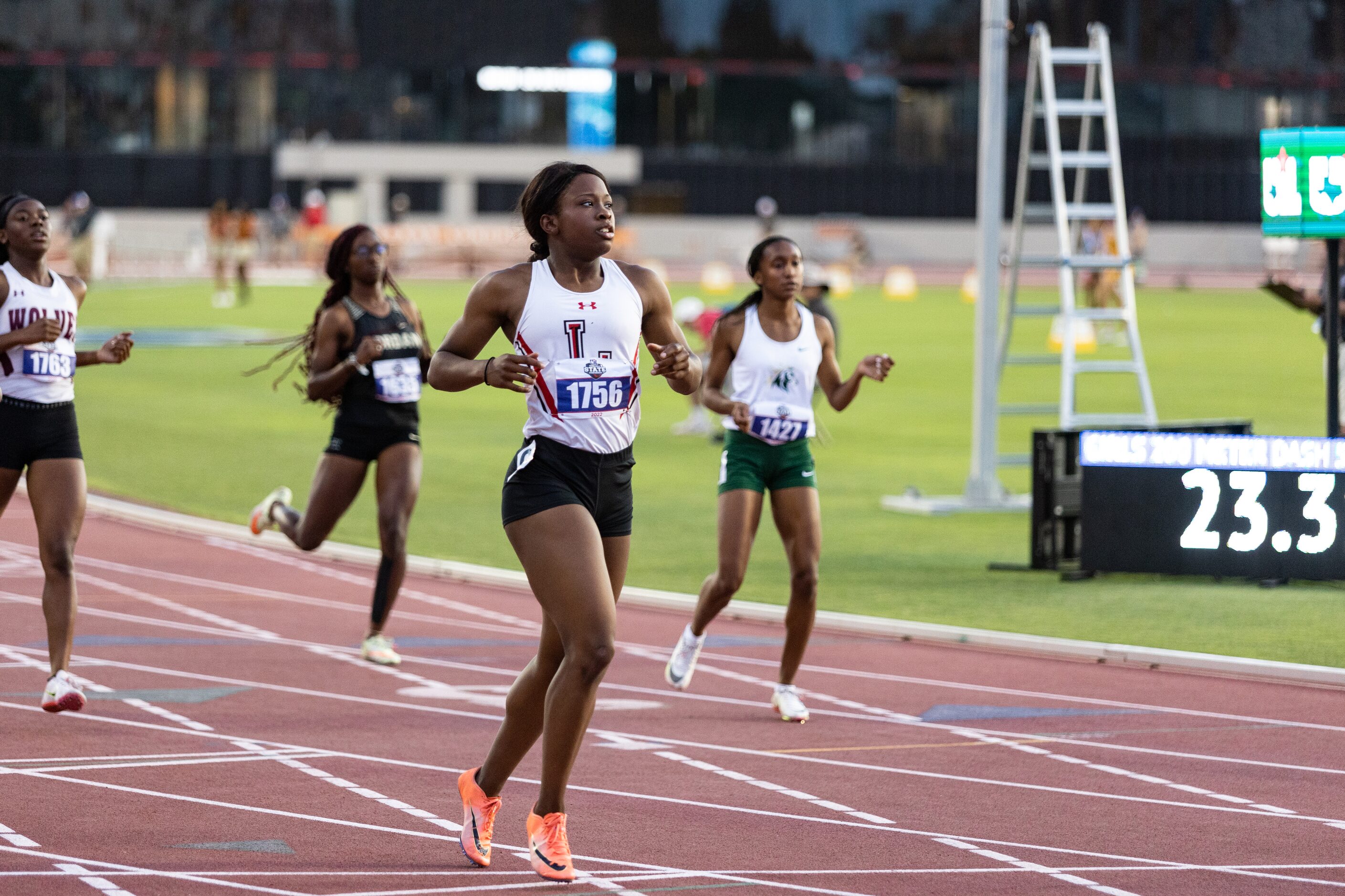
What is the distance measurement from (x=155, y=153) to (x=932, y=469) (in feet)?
202

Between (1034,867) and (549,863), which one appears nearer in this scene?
(549,863)

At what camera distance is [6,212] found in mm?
9211

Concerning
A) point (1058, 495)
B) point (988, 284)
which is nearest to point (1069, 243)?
point (988, 284)

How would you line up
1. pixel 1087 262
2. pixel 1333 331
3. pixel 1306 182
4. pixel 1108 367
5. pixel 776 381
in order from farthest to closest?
pixel 1108 367 → pixel 1087 262 → pixel 1333 331 → pixel 1306 182 → pixel 776 381

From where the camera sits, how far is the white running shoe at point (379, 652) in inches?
420

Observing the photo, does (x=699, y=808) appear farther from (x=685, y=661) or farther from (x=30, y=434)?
(x=30, y=434)

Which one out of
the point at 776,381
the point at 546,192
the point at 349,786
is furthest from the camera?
the point at 776,381

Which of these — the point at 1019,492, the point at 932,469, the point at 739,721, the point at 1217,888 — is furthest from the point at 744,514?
the point at 932,469

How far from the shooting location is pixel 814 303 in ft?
56.3

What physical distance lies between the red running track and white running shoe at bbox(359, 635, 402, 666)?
0.40 feet

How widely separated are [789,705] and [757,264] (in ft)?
6.95

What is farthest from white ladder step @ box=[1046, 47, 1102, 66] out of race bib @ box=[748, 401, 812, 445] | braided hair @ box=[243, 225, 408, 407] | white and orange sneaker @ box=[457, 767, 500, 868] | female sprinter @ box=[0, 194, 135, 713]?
white and orange sneaker @ box=[457, 767, 500, 868]

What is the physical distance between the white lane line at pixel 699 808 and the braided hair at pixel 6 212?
7.48 feet

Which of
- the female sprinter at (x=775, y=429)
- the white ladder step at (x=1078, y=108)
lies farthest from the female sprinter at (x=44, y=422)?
the white ladder step at (x=1078, y=108)
